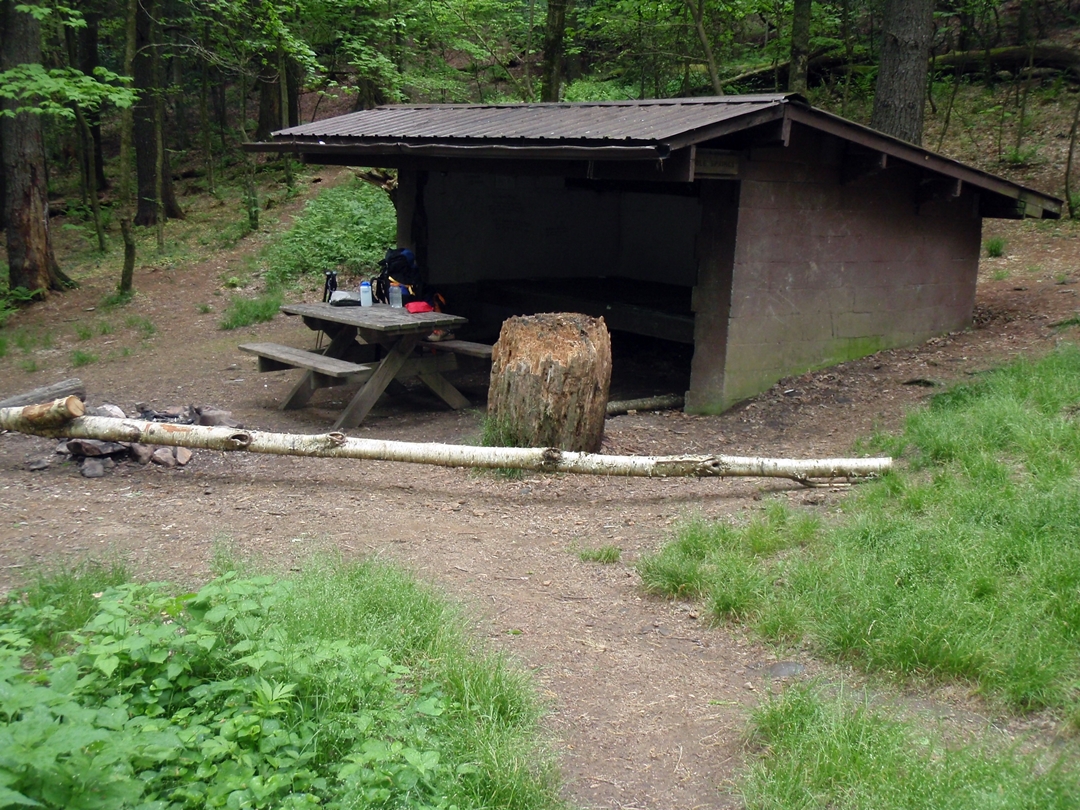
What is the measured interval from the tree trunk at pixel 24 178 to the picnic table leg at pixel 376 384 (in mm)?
7604

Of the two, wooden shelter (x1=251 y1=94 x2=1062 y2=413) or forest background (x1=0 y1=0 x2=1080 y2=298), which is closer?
wooden shelter (x1=251 y1=94 x2=1062 y2=413)

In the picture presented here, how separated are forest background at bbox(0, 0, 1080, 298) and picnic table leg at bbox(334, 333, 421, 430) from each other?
5.19 meters

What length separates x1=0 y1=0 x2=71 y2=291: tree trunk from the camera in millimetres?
12305

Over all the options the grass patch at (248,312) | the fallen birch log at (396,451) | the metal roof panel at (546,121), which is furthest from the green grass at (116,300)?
the fallen birch log at (396,451)

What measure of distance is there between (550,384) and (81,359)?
6700 millimetres

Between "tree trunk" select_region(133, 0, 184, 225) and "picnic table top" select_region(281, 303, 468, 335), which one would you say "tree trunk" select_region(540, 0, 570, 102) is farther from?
"tree trunk" select_region(133, 0, 184, 225)

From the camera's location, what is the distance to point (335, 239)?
15.1m

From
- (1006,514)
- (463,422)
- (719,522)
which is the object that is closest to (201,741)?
(719,522)

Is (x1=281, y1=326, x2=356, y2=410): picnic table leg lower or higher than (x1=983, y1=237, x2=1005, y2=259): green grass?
lower

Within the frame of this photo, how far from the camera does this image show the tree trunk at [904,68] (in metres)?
11.1

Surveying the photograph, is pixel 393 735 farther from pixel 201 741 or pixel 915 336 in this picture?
pixel 915 336

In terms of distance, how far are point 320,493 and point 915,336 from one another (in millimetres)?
6520

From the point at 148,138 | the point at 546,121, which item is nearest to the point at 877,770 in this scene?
the point at 546,121

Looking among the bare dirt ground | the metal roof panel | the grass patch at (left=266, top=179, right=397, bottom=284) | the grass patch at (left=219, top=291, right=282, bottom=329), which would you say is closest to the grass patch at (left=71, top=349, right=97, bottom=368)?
the bare dirt ground
